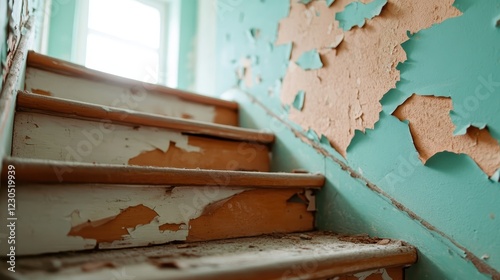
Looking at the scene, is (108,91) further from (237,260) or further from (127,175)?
(237,260)

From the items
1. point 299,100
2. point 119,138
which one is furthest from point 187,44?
point 119,138

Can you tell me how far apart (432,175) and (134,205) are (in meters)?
0.80

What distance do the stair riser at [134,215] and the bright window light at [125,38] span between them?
193cm

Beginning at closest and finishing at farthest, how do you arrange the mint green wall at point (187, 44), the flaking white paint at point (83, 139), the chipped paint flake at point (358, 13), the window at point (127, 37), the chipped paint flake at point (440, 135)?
Result: the chipped paint flake at point (440, 135), the flaking white paint at point (83, 139), the chipped paint flake at point (358, 13), the window at point (127, 37), the mint green wall at point (187, 44)

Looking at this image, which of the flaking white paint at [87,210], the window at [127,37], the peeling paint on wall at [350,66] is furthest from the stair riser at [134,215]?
the window at [127,37]

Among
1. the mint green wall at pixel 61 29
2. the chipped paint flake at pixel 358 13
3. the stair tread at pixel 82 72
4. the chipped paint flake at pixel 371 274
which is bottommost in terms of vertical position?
the chipped paint flake at pixel 371 274

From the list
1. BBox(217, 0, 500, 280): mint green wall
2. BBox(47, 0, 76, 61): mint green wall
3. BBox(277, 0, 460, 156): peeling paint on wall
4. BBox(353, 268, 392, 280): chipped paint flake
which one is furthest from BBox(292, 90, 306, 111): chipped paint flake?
BBox(47, 0, 76, 61): mint green wall

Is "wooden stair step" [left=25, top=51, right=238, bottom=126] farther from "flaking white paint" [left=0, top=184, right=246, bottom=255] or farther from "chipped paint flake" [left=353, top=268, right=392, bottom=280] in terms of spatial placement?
"chipped paint flake" [left=353, top=268, right=392, bottom=280]

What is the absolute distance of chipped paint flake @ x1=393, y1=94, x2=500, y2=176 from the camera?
81 centimetres

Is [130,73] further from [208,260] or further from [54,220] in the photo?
[208,260]

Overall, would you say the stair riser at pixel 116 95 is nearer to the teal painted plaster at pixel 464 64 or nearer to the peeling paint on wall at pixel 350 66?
the peeling paint on wall at pixel 350 66

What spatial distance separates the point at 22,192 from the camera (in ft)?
2.32

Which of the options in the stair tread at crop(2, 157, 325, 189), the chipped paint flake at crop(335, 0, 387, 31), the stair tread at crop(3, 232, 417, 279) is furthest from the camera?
the chipped paint flake at crop(335, 0, 387, 31)

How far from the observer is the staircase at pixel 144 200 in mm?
681
